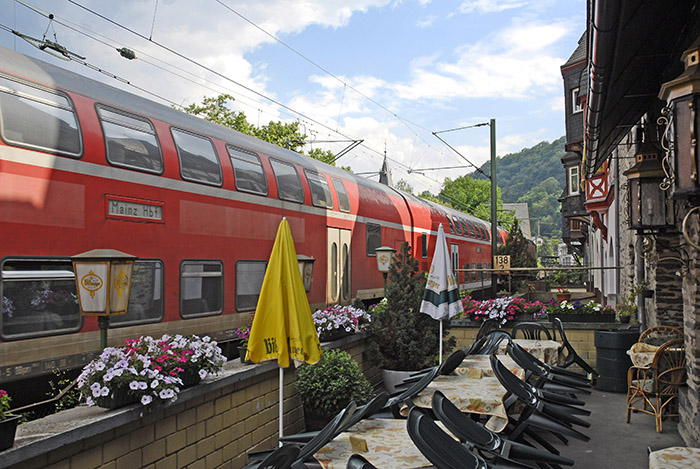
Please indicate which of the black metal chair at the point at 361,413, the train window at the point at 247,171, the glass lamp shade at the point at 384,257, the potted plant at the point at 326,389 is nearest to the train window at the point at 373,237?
the glass lamp shade at the point at 384,257

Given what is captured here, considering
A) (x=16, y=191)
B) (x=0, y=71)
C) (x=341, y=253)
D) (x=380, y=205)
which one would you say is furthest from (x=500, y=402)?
(x=380, y=205)

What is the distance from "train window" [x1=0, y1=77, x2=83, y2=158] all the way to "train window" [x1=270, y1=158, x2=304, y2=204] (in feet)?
13.3

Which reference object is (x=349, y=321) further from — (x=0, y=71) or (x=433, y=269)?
(x=0, y=71)

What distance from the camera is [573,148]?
22.8 metres

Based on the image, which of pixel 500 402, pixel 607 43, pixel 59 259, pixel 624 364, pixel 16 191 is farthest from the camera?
pixel 624 364

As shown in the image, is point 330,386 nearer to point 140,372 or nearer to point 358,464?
point 140,372

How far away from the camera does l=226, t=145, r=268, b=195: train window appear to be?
347 inches

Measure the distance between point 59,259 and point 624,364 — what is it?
781 centimetres

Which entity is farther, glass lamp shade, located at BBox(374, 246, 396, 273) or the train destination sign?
glass lamp shade, located at BBox(374, 246, 396, 273)

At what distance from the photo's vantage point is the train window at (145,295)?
671cm

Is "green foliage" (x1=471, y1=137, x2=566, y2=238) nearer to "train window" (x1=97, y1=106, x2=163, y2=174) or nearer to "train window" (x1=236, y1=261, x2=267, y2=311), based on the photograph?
"train window" (x1=236, y1=261, x2=267, y2=311)

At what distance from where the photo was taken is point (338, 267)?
12.4 m

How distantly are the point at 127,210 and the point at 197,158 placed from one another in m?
1.57

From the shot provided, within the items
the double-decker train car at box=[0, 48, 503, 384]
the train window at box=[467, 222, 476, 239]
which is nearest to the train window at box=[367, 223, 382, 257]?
the double-decker train car at box=[0, 48, 503, 384]
